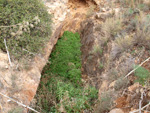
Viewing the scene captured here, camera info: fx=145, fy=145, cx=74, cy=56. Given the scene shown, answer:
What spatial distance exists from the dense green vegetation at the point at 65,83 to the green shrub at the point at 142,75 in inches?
52.6

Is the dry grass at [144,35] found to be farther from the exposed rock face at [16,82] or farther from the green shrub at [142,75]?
the exposed rock face at [16,82]

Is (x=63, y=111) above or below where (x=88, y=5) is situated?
below

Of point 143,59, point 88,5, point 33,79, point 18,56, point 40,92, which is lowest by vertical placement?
point 40,92

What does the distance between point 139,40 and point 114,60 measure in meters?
0.83

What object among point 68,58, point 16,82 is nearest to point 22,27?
point 16,82

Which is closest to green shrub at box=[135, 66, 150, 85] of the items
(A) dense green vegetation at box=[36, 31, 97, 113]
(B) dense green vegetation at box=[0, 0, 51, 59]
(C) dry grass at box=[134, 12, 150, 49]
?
(C) dry grass at box=[134, 12, 150, 49]

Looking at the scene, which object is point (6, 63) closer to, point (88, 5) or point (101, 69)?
point (101, 69)

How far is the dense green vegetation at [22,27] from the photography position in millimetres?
3416

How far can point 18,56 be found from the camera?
345cm

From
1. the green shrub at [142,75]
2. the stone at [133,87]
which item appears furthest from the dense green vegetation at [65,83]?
the green shrub at [142,75]

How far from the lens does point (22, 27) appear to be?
350 cm

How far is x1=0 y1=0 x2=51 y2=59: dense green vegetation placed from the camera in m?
3.42

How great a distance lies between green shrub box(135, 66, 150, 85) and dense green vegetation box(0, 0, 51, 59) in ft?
7.96

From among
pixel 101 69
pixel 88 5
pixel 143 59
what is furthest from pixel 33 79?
pixel 88 5
